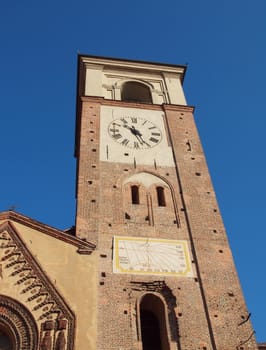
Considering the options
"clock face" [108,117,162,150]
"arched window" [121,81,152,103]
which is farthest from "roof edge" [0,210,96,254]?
"arched window" [121,81,152,103]

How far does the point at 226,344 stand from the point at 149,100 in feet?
44.1

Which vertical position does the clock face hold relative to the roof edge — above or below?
above

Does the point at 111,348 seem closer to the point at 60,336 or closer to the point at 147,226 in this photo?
the point at 60,336

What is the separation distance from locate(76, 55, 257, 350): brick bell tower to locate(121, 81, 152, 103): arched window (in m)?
Answer: 1.59

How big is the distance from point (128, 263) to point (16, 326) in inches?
140

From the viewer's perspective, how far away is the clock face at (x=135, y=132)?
1847 cm

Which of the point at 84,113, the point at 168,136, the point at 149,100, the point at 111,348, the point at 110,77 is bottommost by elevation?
the point at 111,348

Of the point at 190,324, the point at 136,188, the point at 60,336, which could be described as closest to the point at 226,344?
the point at 190,324

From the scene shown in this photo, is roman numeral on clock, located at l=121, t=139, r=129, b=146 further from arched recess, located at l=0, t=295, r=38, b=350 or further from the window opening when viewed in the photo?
arched recess, located at l=0, t=295, r=38, b=350

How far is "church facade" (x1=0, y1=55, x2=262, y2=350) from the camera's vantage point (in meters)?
11.6

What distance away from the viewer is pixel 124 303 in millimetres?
12391

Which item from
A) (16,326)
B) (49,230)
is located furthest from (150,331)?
(49,230)

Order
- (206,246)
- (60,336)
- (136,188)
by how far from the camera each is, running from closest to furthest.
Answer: (60,336)
(206,246)
(136,188)

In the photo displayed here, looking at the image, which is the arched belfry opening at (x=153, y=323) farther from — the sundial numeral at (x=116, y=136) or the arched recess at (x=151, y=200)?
the sundial numeral at (x=116, y=136)
